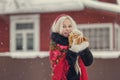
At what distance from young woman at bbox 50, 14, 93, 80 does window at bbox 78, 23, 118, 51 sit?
9.78m

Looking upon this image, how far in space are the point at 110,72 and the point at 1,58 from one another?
3943 mm

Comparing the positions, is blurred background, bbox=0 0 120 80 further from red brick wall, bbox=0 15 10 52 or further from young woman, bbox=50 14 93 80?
young woman, bbox=50 14 93 80

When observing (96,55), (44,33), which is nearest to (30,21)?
(44,33)

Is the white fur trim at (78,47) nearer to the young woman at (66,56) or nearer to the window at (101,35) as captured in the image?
the young woman at (66,56)

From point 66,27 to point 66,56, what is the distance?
0.39m

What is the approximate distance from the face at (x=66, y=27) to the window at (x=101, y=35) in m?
9.74

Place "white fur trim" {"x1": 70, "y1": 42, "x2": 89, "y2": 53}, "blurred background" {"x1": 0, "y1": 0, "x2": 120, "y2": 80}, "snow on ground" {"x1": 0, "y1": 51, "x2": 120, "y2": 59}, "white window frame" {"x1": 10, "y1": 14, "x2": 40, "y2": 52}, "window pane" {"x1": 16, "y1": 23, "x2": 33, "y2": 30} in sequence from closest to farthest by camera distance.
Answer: "white fur trim" {"x1": 70, "y1": 42, "x2": 89, "y2": 53}
"snow on ground" {"x1": 0, "y1": 51, "x2": 120, "y2": 59}
"blurred background" {"x1": 0, "y1": 0, "x2": 120, "y2": 80}
"white window frame" {"x1": 10, "y1": 14, "x2": 40, "y2": 52}
"window pane" {"x1": 16, "y1": 23, "x2": 33, "y2": 30}

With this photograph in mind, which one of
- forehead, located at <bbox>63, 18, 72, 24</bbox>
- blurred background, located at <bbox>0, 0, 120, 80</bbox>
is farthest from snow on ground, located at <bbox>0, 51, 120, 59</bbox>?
forehead, located at <bbox>63, 18, 72, 24</bbox>

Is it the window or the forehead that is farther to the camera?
the window

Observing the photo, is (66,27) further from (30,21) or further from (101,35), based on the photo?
(30,21)

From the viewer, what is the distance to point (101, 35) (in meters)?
15.2

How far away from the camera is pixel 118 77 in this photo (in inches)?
503

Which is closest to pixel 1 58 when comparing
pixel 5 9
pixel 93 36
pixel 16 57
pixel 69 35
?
pixel 16 57

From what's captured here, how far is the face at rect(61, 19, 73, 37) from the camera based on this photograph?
17.4 ft
